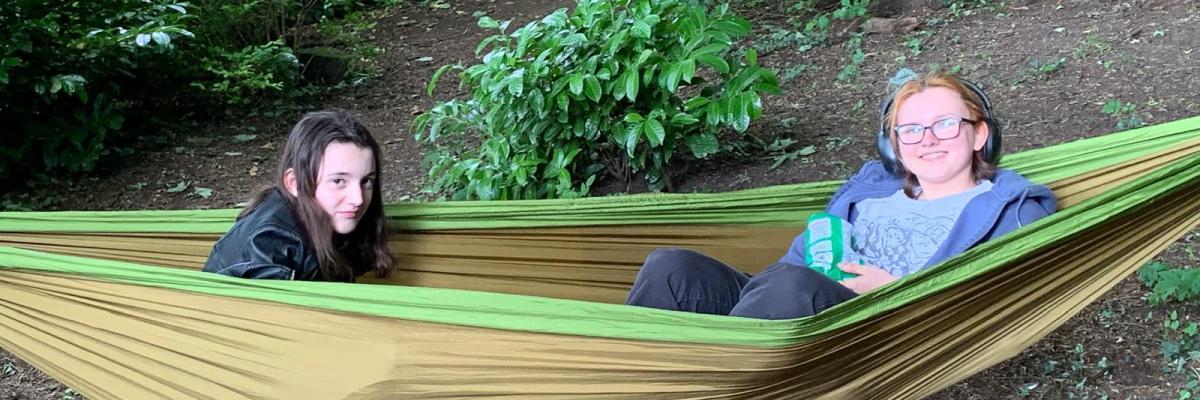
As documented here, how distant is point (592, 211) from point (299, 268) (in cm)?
56

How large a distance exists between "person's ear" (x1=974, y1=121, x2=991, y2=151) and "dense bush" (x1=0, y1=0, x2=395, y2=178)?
2135mm

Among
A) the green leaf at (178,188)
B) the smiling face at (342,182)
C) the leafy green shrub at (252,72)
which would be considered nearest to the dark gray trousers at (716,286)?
the smiling face at (342,182)

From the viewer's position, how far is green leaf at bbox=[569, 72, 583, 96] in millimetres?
2445

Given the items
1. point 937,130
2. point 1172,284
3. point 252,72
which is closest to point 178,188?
point 252,72

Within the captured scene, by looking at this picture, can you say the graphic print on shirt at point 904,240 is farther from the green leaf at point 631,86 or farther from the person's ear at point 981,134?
the green leaf at point 631,86

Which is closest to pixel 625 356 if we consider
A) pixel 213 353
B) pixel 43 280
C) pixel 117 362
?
pixel 213 353

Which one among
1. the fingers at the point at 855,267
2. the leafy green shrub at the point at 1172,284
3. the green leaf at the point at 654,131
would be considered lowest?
the leafy green shrub at the point at 1172,284

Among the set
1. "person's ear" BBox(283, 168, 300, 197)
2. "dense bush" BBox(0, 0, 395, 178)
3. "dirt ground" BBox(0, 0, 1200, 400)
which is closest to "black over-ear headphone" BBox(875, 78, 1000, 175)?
"dirt ground" BBox(0, 0, 1200, 400)

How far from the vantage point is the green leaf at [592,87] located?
246 centimetres

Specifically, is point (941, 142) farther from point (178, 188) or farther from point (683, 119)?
point (178, 188)

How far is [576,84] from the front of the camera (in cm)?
245

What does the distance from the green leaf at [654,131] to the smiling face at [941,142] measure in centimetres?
84

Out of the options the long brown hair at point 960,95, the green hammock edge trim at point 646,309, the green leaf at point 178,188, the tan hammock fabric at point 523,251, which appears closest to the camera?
the green hammock edge trim at point 646,309

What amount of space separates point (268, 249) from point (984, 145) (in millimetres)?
1135
